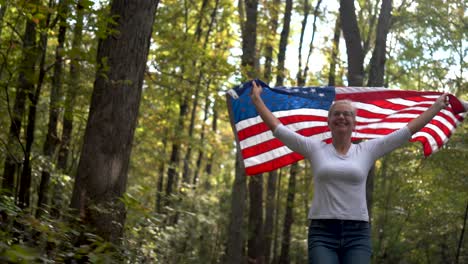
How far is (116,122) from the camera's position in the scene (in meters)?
6.62

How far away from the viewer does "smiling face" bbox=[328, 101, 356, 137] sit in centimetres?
495

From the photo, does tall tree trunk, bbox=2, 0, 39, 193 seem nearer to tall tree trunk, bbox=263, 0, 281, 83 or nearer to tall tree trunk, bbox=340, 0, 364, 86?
tall tree trunk, bbox=340, 0, 364, 86

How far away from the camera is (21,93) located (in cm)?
965

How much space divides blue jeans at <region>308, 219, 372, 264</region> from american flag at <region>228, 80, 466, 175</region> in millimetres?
2837

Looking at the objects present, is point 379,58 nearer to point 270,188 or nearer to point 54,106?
point 54,106

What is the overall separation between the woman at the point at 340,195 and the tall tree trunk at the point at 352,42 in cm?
749

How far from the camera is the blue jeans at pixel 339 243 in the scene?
4652mm

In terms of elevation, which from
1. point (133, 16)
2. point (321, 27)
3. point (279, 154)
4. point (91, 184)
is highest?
point (321, 27)

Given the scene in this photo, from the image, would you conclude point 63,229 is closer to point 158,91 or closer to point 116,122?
point 116,122

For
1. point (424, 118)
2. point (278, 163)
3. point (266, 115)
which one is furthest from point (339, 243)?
point (278, 163)

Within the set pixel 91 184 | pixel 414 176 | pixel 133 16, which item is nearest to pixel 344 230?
pixel 91 184

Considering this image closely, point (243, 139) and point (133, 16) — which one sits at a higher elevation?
point (133, 16)

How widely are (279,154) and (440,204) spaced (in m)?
16.8

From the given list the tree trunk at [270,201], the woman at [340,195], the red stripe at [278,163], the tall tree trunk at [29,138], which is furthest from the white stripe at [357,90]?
the tree trunk at [270,201]
